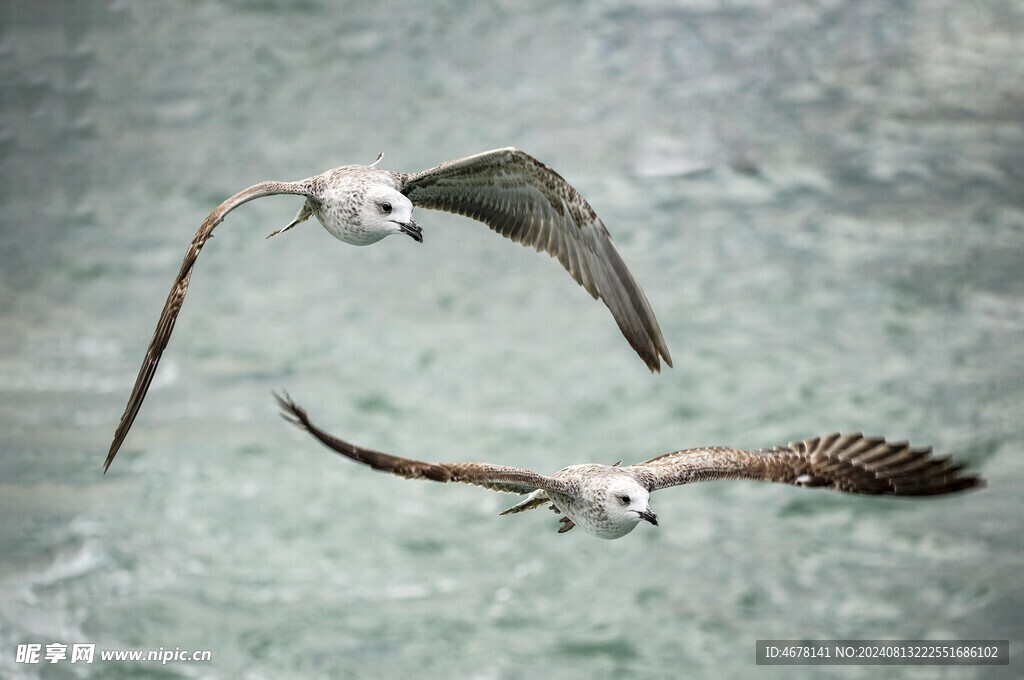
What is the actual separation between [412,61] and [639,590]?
14.0 metres

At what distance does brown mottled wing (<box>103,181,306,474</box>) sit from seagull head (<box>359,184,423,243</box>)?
22.9 inches

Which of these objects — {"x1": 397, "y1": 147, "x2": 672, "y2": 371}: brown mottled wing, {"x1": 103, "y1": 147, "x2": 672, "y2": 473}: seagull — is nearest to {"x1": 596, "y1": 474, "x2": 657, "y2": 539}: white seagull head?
{"x1": 103, "y1": 147, "x2": 672, "y2": 473}: seagull

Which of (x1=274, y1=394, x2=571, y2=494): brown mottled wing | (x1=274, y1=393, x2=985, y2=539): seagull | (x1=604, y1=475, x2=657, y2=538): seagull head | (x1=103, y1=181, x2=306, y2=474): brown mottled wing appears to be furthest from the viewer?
(x1=604, y1=475, x2=657, y2=538): seagull head

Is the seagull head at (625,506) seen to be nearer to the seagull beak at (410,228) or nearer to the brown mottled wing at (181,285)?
the seagull beak at (410,228)

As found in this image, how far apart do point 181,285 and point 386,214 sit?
1.47 meters

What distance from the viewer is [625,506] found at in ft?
31.3

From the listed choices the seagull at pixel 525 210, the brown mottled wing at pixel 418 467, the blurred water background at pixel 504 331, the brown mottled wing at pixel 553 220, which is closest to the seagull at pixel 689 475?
the brown mottled wing at pixel 418 467

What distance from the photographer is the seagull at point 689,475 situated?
28.2 feet

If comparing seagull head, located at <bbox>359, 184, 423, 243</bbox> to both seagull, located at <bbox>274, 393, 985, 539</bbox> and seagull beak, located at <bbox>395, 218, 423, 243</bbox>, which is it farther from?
seagull, located at <bbox>274, 393, 985, 539</bbox>

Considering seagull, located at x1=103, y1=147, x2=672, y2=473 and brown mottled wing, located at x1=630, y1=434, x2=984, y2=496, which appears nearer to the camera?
seagull, located at x1=103, y1=147, x2=672, y2=473

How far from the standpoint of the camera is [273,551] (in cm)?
2694

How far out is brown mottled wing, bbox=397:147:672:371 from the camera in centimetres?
1102

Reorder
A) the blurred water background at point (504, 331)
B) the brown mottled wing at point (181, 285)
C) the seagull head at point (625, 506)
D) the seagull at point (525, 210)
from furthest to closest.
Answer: the blurred water background at point (504, 331), the seagull at point (525, 210), the seagull head at point (625, 506), the brown mottled wing at point (181, 285)

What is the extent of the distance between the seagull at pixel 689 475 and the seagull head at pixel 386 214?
146cm
